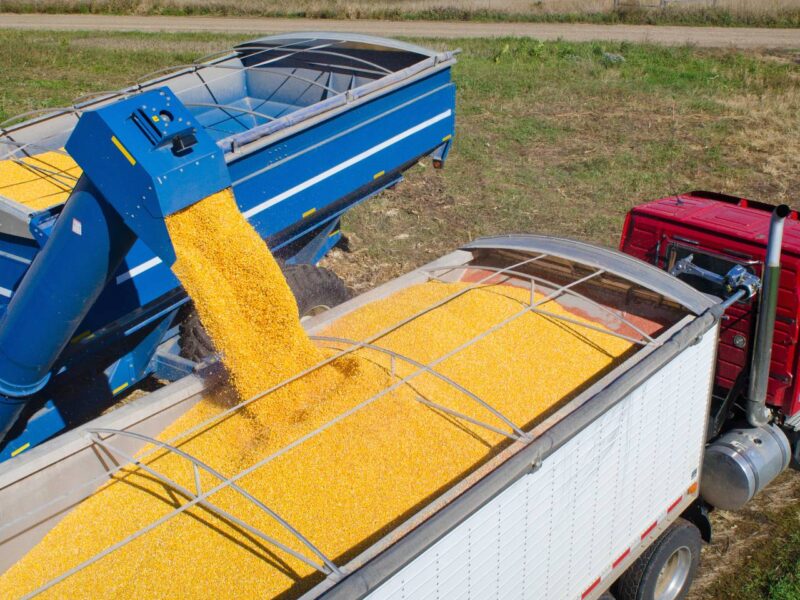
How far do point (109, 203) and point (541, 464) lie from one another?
2.38 m

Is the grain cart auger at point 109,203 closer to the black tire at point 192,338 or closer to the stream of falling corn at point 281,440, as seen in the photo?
the stream of falling corn at point 281,440

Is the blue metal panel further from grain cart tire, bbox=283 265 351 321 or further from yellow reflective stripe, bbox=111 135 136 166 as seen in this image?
grain cart tire, bbox=283 265 351 321

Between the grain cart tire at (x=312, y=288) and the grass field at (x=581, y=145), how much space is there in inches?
81.2

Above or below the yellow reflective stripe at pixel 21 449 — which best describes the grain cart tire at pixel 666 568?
below

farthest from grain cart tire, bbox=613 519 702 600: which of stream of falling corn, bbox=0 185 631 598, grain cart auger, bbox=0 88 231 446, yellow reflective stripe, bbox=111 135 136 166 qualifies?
yellow reflective stripe, bbox=111 135 136 166

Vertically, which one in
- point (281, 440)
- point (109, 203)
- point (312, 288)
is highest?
point (109, 203)

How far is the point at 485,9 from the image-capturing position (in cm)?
2561

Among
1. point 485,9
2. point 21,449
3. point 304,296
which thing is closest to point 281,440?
point 21,449

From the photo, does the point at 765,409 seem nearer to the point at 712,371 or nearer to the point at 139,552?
the point at 712,371

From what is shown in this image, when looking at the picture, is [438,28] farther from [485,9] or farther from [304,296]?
[304,296]

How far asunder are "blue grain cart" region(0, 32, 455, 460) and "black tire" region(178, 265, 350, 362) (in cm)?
2

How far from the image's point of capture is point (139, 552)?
145 inches

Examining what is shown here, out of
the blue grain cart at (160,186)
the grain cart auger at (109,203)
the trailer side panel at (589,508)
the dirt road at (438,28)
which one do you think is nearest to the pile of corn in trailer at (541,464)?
the trailer side panel at (589,508)

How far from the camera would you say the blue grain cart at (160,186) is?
376 cm
